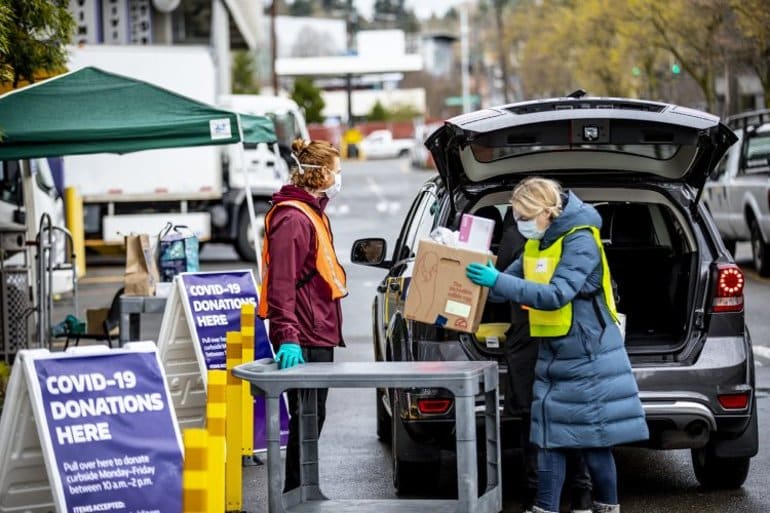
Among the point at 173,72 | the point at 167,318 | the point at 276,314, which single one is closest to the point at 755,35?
the point at 173,72

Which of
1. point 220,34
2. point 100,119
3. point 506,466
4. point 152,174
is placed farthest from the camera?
point 220,34

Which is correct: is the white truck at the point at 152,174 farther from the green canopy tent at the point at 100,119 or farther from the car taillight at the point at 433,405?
the car taillight at the point at 433,405

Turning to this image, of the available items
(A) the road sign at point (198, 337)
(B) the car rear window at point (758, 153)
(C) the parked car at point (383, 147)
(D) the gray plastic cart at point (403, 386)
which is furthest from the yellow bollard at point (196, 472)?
(C) the parked car at point (383, 147)

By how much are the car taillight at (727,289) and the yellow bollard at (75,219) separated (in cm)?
1568

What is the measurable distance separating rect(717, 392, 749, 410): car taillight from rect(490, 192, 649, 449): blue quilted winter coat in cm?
86

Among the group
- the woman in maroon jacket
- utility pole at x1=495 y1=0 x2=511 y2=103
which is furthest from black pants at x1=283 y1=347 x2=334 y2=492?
utility pole at x1=495 y1=0 x2=511 y2=103

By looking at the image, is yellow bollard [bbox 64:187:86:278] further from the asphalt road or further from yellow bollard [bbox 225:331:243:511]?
yellow bollard [bbox 225:331:243:511]

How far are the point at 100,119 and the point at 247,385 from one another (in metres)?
3.65

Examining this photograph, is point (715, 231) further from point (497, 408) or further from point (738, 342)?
point (497, 408)

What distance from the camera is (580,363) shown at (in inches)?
259

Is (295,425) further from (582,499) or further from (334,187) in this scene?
(582,499)

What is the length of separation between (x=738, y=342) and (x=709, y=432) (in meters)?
0.49

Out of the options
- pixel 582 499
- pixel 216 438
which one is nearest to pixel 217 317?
pixel 582 499

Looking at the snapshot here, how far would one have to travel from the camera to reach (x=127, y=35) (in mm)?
30422
